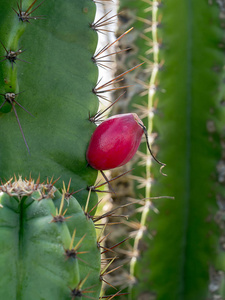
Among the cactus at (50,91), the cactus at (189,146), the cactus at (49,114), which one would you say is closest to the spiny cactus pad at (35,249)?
the cactus at (49,114)

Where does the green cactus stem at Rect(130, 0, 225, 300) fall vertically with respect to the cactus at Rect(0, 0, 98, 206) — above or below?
below

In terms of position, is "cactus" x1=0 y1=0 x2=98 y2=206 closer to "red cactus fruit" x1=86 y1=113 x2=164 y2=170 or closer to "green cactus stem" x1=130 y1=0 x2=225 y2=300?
"red cactus fruit" x1=86 y1=113 x2=164 y2=170

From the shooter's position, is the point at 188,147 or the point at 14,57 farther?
the point at 188,147

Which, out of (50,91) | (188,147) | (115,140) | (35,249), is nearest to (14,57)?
(50,91)

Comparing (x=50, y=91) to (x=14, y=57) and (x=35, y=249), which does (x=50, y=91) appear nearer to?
(x=14, y=57)

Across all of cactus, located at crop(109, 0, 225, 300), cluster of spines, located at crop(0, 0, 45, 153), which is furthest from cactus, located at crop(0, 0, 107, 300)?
cactus, located at crop(109, 0, 225, 300)

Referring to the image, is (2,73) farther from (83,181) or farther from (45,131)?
(83,181)

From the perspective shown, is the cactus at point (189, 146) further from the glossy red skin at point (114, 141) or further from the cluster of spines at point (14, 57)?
the cluster of spines at point (14, 57)
